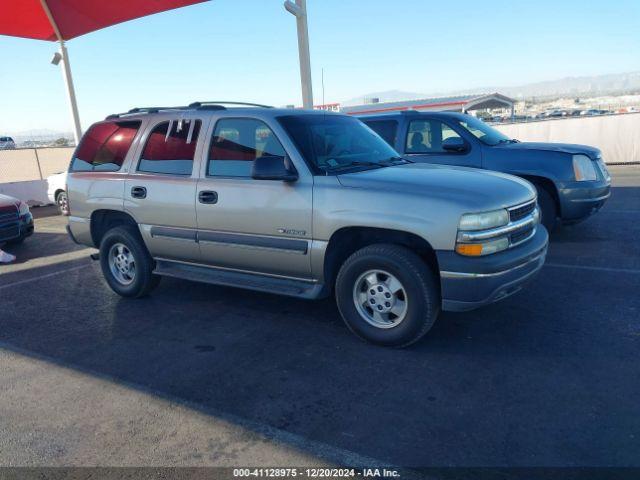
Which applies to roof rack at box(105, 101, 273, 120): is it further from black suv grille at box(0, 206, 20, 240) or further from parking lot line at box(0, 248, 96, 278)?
black suv grille at box(0, 206, 20, 240)

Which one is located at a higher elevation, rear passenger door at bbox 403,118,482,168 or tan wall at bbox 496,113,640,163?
rear passenger door at bbox 403,118,482,168

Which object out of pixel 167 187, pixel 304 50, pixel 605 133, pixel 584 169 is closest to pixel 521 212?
pixel 167 187

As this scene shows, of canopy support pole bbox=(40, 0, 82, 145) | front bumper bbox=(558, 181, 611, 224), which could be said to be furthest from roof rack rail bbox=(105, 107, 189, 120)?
canopy support pole bbox=(40, 0, 82, 145)

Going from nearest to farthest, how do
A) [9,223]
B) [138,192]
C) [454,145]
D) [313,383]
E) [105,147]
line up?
[313,383], [138,192], [105,147], [454,145], [9,223]

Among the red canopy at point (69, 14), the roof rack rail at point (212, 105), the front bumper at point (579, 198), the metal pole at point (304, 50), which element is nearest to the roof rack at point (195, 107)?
the roof rack rail at point (212, 105)

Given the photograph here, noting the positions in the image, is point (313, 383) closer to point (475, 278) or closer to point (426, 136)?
point (475, 278)

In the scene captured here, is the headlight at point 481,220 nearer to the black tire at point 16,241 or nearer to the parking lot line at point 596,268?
the parking lot line at point 596,268

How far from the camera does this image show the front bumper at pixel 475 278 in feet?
12.1

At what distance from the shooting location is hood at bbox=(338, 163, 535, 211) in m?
3.78

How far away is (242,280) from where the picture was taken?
4.82 metres

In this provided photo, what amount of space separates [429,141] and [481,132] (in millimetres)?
773

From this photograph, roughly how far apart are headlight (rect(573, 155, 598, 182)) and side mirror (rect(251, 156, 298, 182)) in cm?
464

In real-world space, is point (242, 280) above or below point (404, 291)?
below

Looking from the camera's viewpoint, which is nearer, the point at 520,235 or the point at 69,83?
the point at 520,235
